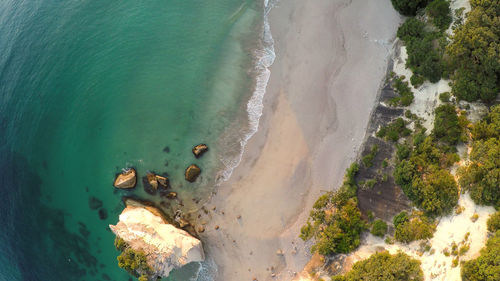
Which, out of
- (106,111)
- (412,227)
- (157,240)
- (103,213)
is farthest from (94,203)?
(412,227)

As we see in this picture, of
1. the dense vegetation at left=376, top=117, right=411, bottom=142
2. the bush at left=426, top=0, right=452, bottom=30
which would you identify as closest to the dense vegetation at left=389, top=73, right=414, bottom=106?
the dense vegetation at left=376, top=117, right=411, bottom=142

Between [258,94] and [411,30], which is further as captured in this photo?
[258,94]

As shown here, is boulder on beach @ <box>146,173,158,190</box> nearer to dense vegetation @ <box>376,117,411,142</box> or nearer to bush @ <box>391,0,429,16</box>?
dense vegetation @ <box>376,117,411,142</box>

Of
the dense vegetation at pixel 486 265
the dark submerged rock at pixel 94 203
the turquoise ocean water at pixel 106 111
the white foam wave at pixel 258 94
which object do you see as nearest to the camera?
the dense vegetation at pixel 486 265

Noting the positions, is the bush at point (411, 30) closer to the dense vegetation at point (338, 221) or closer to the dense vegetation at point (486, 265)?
the dense vegetation at point (338, 221)

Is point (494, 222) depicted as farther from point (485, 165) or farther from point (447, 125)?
point (447, 125)

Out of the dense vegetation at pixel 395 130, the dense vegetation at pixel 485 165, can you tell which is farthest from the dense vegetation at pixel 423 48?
the dense vegetation at pixel 485 165

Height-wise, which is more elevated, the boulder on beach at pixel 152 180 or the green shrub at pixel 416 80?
the green shrub at pixel 416 80
